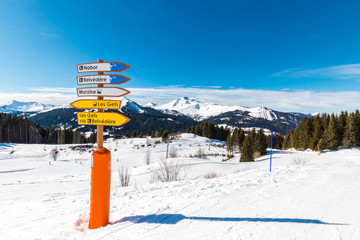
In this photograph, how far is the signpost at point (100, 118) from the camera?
3674 mm

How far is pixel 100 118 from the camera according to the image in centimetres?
394

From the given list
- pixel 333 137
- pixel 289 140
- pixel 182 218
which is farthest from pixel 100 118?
pixel 289 140

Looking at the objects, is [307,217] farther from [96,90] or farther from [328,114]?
[328,114]

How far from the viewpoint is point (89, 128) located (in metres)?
160

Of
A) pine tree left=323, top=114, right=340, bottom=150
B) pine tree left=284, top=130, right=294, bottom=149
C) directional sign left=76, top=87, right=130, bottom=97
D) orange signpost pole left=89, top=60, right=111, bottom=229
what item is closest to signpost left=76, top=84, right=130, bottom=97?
directional sign left=76, top=87, right=130, bottom=97

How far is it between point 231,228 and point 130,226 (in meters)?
1.92

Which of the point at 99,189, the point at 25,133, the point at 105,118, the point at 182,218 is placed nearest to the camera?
the point at 99,189

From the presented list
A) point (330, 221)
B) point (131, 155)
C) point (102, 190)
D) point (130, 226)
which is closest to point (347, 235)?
point (330, 221)

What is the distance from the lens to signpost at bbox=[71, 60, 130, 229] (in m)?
3.67

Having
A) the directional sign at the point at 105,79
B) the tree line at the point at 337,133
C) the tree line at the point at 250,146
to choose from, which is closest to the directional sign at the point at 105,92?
the directional sign at the point at 105,79

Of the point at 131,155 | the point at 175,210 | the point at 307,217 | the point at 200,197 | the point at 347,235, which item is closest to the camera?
the point at 347,235

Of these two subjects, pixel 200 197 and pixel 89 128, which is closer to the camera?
pixel 200 197

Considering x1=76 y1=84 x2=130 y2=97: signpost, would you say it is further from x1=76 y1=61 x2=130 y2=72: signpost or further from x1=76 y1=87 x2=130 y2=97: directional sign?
x1=76 y1=61 x2=130 y2=72: signpost

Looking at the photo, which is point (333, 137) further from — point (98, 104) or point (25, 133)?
point (25, 133)
